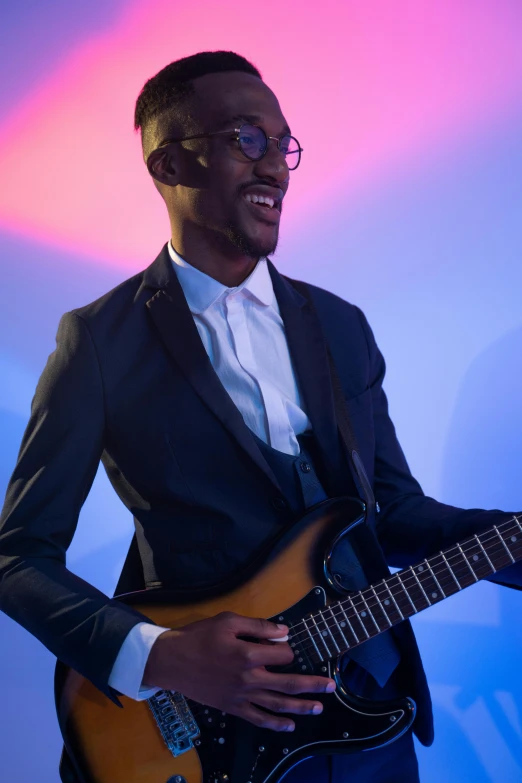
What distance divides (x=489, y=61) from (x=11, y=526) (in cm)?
218

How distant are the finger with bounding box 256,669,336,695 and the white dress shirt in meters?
0.53

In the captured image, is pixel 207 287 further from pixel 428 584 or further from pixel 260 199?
pixel 428 584

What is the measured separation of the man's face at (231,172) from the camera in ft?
6.40

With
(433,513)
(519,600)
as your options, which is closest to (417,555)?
(433,513)

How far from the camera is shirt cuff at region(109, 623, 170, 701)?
5.30ft

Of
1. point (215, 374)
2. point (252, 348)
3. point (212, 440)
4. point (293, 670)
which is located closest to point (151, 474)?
point (212, 440)

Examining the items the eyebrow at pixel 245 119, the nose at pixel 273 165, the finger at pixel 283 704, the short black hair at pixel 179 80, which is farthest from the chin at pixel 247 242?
the finger at pixel 283 704

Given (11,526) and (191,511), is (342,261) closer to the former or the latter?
(191,511)

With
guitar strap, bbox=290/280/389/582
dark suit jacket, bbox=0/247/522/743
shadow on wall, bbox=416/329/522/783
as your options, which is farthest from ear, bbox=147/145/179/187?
shadow on wall, bbox=416/329/522/783

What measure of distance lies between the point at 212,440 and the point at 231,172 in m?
0.67

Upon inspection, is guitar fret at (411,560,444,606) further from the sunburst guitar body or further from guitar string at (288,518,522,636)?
the sunburst guitar body

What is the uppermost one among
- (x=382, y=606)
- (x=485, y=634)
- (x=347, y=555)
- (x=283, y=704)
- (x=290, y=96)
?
(x=290, y=96)

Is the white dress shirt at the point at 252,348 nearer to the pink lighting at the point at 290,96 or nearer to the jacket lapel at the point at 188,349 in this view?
the jacket lapel at the point at 188,349

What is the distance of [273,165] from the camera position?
6.44 ft
